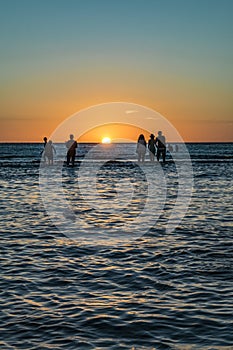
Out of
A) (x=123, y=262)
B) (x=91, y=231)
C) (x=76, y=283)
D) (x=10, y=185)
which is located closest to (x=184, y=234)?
(x=91, y=231)

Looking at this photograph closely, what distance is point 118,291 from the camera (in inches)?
293

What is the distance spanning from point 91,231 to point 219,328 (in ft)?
21.5

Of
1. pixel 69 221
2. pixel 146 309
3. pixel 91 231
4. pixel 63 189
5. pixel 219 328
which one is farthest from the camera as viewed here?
pixel 63 189

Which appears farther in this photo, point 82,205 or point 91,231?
point 82,205

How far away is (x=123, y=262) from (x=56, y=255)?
1.41m

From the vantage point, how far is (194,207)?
1672cm

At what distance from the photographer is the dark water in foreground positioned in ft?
19.3

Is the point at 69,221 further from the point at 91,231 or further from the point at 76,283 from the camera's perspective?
the point at 76,283

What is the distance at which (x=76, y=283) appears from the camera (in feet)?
25.7

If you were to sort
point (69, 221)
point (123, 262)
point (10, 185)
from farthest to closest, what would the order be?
point (10, 185)
point (69, 221)
point (123, 262)

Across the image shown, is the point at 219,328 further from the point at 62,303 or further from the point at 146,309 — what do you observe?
the point at 62,303

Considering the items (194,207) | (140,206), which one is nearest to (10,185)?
(140,206)

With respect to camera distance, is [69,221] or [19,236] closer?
[19,236]

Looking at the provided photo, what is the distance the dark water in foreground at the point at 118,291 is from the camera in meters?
5.88
